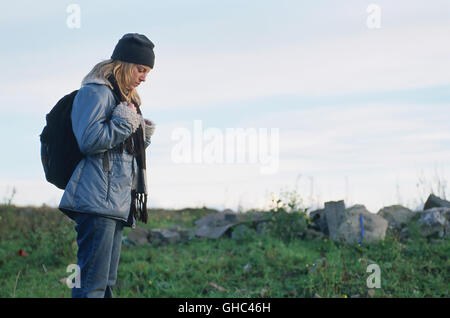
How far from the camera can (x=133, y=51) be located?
3895 mm

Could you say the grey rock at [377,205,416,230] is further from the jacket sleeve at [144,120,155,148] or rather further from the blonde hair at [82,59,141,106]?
the blonde hair at [82,59,141,106]

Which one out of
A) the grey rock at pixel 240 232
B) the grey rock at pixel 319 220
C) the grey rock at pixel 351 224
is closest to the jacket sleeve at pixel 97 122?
the grey rock at pixel 240 232

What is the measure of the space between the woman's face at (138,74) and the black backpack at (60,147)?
19.2 inches

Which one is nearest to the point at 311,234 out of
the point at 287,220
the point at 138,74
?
the point at 287,220

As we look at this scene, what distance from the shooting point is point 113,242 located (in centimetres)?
379

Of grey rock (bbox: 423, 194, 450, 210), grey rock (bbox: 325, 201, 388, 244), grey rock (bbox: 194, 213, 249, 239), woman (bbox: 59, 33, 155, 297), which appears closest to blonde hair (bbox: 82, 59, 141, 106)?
woman (bbox: 59, 33, 155, 297)

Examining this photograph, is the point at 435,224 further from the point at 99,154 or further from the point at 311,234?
the point at 99,154

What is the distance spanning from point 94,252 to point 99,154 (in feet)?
2.34

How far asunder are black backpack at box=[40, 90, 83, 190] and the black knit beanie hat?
1.67ft

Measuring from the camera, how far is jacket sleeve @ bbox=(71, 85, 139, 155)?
352 centimetres

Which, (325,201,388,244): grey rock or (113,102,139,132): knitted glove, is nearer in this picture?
(113,102,139,132): knitted glove

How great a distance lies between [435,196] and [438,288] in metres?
3.76

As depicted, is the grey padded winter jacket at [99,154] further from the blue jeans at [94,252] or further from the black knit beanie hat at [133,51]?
the black knit beanie hat at [133,51]
